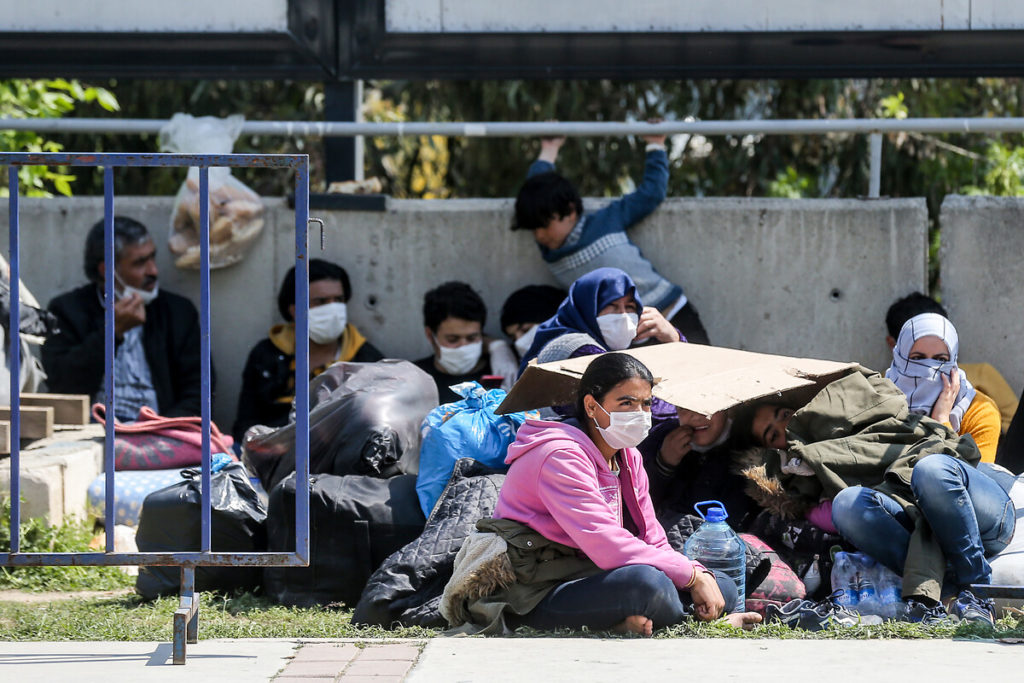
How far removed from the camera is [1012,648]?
3.77 meters

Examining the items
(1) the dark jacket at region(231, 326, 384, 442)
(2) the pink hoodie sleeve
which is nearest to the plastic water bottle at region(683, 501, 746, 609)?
(2) the pink hoodie sleeve

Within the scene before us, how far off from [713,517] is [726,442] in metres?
0.65

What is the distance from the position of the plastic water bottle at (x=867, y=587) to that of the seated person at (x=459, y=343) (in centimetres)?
204

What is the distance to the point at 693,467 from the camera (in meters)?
5.05

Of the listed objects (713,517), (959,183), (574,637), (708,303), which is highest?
(959,183)

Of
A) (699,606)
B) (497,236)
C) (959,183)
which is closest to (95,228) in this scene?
(497,236)

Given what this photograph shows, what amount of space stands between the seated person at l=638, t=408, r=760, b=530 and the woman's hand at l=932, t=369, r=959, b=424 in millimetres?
808

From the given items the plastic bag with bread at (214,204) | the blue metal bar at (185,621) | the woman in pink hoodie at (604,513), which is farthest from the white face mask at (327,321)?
the blue metal bar at (185,621)

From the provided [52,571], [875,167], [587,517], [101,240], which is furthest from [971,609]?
[101,240]

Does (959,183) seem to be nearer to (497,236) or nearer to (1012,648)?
(497,236)

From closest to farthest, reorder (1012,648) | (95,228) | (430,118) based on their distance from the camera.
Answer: (1012,648) < (95,228) < (430,118)

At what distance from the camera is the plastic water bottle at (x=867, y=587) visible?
4289 millimetres

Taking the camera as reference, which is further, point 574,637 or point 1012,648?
point 574,637

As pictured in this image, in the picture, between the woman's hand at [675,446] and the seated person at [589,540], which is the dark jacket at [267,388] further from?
the seated person at [589,540]
